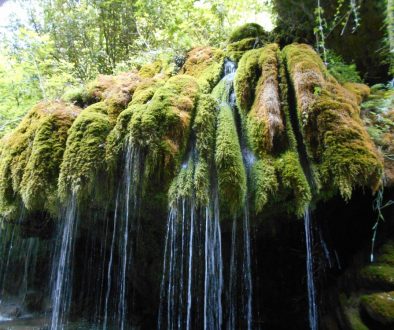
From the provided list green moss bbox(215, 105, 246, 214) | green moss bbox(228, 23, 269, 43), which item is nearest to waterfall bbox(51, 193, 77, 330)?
green moss bbox(215, 105, 246, 214)

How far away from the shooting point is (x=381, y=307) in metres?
3.23

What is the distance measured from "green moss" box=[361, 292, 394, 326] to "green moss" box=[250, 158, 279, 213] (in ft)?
5.22

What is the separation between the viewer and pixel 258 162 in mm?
3357

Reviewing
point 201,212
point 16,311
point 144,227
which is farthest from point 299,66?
point 16,311

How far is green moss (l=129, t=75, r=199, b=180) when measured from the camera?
333 centimetres

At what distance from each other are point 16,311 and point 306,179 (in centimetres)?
765

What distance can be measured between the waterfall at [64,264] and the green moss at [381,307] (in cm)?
351

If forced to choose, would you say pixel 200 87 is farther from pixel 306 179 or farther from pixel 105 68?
pixel 105 68

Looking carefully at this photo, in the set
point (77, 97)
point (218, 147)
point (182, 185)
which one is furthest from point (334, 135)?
point (77, 97)

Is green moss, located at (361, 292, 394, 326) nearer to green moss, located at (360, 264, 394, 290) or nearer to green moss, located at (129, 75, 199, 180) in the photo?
green moss, located at (360, 264, 394, 290)

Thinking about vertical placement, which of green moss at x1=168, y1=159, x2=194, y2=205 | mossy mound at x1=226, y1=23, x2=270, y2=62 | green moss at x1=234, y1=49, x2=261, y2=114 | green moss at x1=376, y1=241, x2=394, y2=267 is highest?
mossy mound at x1=226, y1=23, x2=270, y2=62

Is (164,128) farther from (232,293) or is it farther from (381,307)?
(381,307)

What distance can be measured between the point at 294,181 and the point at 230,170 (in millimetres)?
666

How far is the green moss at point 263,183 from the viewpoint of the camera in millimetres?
3164
